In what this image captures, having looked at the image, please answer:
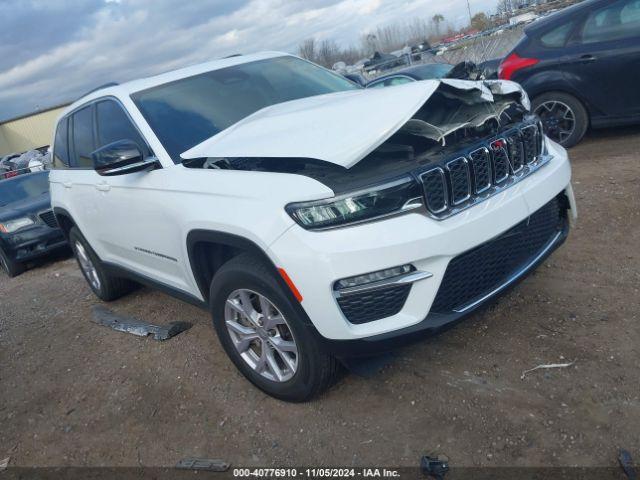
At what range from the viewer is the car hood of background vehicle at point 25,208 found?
743cm

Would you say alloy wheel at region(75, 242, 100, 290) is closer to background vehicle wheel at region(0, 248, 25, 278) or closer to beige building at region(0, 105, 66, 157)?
background vehicle wheel at region(0, 248, 25, 278)

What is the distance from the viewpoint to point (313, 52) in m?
48.8

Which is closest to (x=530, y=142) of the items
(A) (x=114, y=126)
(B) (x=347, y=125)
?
(B) (x=347, y=125)

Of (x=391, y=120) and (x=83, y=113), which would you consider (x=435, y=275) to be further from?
(x=83, y=113)

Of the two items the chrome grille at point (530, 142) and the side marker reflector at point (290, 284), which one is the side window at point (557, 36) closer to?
the chrome grille at point (530, 142)

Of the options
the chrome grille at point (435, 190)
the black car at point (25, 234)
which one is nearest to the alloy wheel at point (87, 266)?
the black car at point (25, 234)

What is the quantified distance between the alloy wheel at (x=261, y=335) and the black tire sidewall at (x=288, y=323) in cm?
3

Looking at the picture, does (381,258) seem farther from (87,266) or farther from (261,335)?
(87,266)

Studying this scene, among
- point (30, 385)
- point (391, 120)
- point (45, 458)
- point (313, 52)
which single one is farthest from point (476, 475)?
point (313, 52)

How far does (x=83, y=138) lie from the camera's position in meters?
4.33

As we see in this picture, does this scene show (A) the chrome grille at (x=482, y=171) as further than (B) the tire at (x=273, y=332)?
No

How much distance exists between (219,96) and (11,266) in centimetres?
566

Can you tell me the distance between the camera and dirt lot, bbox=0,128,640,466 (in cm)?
230

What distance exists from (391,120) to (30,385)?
130 inches
